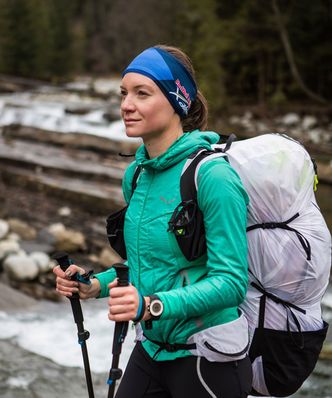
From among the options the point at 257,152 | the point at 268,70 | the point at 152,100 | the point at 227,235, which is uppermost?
the point at 152,100

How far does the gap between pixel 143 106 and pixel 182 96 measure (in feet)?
0.52

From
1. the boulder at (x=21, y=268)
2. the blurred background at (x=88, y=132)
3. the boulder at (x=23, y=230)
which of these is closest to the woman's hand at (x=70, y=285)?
the blurred background at (x=88, y=132)

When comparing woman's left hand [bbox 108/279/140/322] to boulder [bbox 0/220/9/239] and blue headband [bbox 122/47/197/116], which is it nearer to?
blue headband [bbox 122/47/197/116]

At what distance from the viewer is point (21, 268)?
8.66 metres

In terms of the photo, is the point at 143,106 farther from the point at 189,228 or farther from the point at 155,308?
the point at 155,308

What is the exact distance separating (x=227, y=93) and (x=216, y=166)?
96.1 ft

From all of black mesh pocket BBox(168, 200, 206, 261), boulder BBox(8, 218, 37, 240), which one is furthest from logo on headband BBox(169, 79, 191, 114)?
boulder BBox(8, 218, 37, 240)

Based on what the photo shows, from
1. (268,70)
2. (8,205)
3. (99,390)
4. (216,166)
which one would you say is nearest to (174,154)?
(216,166)

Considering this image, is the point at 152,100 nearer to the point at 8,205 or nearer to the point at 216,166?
the point at 216,166

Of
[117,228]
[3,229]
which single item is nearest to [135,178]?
[117,228]

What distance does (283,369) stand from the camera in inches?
83.7

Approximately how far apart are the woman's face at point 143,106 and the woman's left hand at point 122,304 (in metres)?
0.57

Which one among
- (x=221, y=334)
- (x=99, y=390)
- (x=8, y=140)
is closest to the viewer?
(x=221, y=334)

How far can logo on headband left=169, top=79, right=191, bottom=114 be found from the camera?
6.76ft
